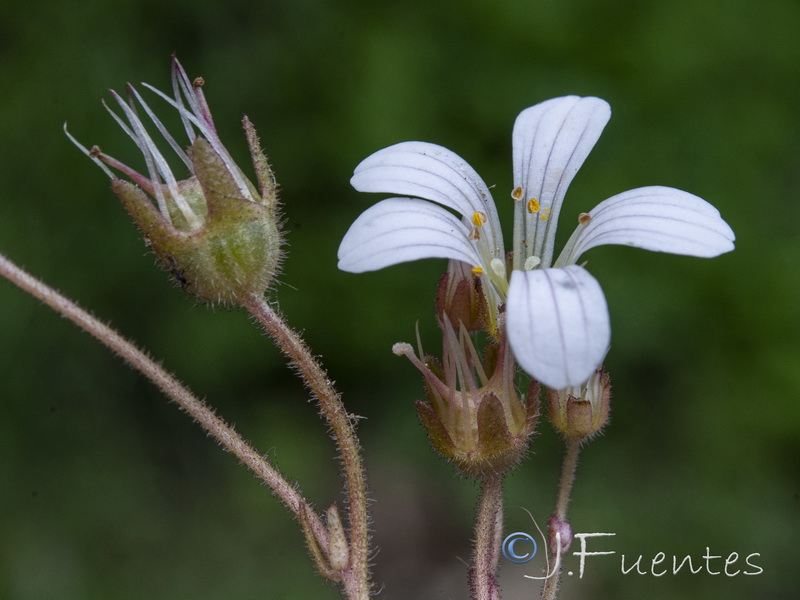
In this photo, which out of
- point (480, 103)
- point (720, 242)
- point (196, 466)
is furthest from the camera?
point (196, 466)

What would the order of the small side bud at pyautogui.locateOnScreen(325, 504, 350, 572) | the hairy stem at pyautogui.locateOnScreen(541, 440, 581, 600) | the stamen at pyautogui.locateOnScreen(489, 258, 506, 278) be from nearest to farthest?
the small side bud at pyautogui.locateOnScreen(325, 504, 350, 572), the hairy stem at pyautogui.locateOnScreen(541, 440, 581, 600), the stamen at pyautogui.locateOnScreen(489, 258, 506, 278)

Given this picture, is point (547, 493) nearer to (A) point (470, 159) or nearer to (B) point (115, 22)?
(A) point (470, 159)

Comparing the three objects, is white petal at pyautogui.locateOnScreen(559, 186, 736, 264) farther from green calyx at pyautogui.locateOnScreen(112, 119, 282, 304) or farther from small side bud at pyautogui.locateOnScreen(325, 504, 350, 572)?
small side bud at pyautogui.locateOnScreen(325, 504, 350, 572)

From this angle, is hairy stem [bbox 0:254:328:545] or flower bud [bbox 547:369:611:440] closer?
hairy stem [bbox 0:254:328:545]

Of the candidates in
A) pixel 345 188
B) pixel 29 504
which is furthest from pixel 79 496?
pixel 345 188

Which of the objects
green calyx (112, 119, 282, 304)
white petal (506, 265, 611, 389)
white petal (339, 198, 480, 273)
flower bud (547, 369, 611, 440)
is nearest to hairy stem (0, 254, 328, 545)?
green calyx (112, 119, 282, 304)

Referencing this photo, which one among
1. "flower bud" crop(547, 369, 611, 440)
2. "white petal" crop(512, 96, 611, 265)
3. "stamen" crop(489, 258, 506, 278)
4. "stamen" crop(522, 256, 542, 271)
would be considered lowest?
"flower bud" crop(547, 369, 611, 440)

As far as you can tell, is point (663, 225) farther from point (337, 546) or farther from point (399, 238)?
point (337, 546)
